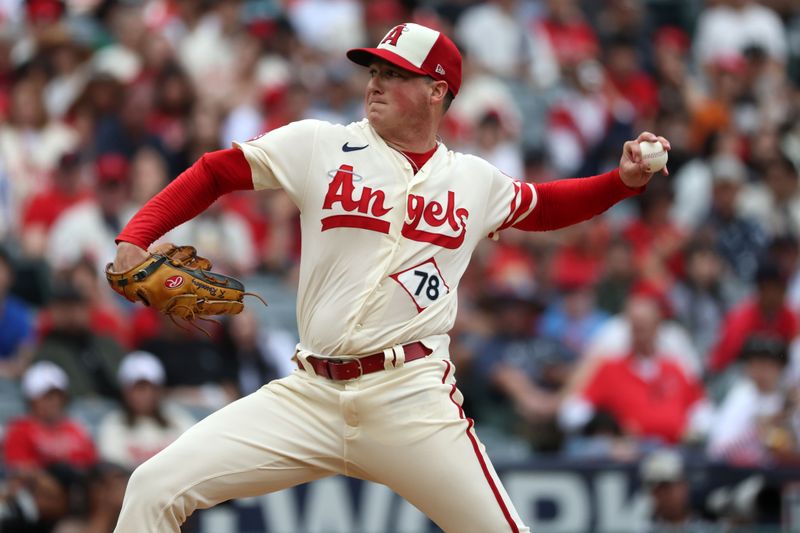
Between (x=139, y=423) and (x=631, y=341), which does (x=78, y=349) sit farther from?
(x=631, y=341)

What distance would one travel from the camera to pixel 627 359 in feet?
36.0

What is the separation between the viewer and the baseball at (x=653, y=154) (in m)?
5.84

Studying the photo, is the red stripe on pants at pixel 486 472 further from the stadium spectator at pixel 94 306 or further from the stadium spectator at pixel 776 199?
the stadium spectator at pixel 776 199

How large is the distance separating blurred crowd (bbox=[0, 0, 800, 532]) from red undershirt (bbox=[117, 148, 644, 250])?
155 inches

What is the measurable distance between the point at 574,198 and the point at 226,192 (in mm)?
1430

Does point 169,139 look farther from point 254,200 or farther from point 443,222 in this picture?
point 443,222

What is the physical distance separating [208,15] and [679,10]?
21.7ft

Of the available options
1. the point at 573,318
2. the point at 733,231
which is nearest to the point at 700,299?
the point at 733,231

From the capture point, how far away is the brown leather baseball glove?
5.47 meters

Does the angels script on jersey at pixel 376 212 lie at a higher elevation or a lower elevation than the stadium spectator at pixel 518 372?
higher

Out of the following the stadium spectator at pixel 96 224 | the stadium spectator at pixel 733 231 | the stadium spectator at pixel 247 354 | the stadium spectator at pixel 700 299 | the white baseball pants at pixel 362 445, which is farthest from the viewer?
the stadium spectator at pixel 733 231

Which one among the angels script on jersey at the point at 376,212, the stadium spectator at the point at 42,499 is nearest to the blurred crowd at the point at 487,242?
the stadium spectator at the point at 42,499

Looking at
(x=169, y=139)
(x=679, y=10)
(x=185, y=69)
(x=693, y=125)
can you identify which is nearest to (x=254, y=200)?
(x=169, y=139)

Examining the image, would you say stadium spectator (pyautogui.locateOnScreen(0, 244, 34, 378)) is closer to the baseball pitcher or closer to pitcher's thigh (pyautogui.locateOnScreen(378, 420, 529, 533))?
the baseball pitcher
